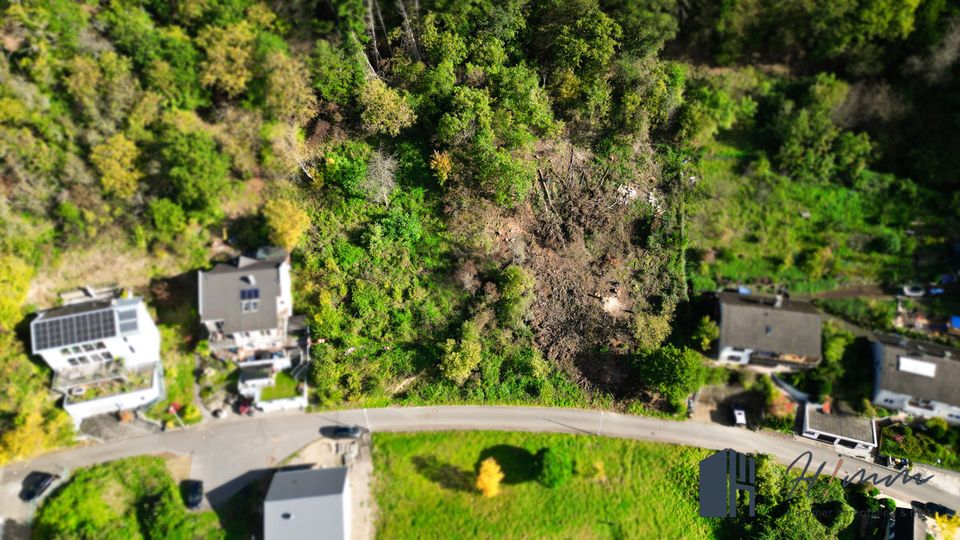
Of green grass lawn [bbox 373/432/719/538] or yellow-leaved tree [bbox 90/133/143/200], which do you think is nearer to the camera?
green grass lawn [bbox 373/432/719/538]

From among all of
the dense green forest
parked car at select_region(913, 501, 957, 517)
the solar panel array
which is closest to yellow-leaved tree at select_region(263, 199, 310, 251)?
the dense green forest

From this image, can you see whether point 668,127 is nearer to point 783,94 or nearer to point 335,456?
point 783,94

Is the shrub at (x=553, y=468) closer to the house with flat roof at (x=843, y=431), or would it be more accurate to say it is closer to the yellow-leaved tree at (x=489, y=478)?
the yellow-leaved tree at (x=489, y=478)

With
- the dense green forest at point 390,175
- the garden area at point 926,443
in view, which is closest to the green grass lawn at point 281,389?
the dense green forest at point 390,175

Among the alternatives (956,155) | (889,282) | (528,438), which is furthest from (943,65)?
(528,438)

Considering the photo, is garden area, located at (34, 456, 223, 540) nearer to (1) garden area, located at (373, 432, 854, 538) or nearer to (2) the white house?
(2) the white house

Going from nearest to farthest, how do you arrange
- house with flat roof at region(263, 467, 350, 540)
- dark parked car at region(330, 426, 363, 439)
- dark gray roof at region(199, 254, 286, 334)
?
house with flat roof at region(263, 467, 350, 540) < dark parked car at region(330, 426, 363, 439) < dark gray roof at region(199, 254, 286, 334)
